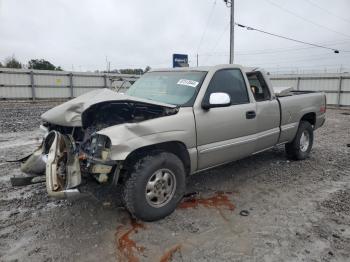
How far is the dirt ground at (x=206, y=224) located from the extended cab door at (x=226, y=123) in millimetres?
630

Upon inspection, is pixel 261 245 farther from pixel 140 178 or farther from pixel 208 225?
pixel 140 178

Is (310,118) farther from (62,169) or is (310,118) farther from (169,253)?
(62,169)

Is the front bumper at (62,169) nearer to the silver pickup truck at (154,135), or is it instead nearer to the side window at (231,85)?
the silver pickup truck at (154,135)

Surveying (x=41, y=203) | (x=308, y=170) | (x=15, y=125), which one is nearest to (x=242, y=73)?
(x=308, y=170)

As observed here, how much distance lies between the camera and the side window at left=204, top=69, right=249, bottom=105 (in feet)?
14.4

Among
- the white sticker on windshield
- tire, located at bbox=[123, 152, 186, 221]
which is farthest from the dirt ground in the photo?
the white sticker on windshield

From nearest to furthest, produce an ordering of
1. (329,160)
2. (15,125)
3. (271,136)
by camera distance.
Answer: (271,136)
(329,160)
(15,125)

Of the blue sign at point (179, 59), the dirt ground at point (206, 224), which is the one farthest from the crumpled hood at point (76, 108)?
the blue sign at point (179, 59)

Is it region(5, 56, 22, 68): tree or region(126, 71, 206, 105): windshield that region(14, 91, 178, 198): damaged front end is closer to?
region(126, 71, 206, 105): windshield

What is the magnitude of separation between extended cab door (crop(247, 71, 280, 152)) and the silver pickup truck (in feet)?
0.10

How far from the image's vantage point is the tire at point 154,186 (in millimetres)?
3379

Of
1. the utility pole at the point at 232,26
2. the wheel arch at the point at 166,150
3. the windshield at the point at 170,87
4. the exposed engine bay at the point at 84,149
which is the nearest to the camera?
the exposed engine bay at the point at 84,149

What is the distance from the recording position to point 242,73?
4.91m

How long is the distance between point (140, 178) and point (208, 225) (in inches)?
38.9
